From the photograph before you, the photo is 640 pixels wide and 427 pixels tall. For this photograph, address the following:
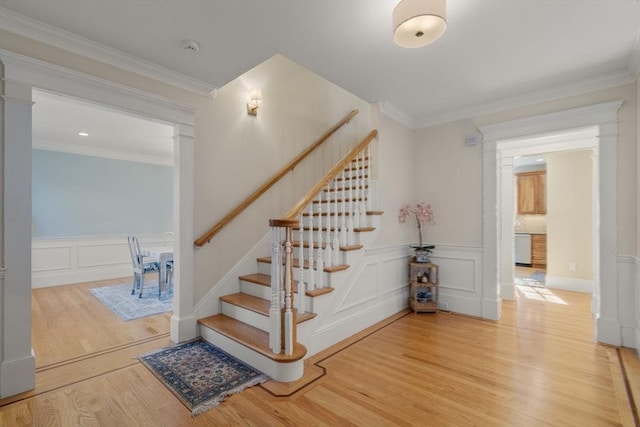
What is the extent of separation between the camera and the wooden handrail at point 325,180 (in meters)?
2.42

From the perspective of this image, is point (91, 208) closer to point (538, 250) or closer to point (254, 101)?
point (254, 101)

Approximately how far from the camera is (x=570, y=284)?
4930 millimetres

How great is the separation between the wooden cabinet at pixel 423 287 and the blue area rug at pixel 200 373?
236 cm

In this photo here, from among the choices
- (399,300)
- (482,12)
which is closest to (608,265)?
(399,300)

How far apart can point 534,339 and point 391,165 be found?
242 cm

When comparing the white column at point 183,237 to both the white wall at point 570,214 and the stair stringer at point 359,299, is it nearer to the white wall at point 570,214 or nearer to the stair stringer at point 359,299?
the stair stringer at point 359,299

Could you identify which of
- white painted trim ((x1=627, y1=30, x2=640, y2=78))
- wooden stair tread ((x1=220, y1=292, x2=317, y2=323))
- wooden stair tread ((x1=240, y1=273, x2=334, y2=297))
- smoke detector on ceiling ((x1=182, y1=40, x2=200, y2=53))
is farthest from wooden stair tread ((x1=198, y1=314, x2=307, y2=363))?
white painted trim ((x1=627, y1=30, x2=640, y2=78))

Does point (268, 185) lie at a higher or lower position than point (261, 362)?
higher

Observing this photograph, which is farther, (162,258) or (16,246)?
(162,258)

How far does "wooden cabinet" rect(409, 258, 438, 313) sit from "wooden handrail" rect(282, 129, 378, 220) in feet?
5.54

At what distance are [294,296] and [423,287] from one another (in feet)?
7.47

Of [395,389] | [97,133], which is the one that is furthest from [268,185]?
[97,133]

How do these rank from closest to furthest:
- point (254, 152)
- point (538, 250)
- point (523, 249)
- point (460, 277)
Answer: point (254, 152) < point (460, 277) < point (538, 250) < point (523, 249)

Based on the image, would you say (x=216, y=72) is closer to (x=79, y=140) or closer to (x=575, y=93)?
(x=575, y=93)
